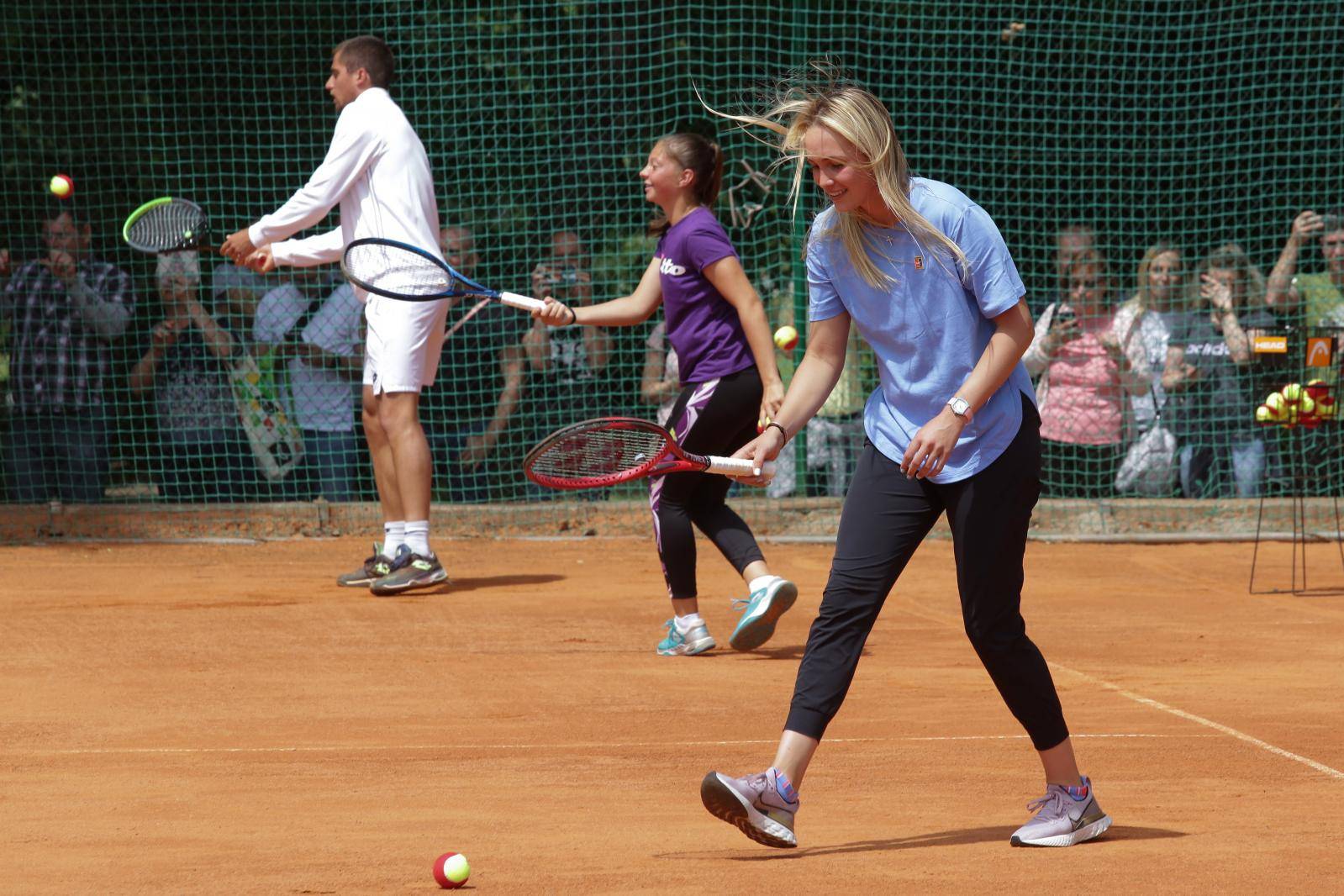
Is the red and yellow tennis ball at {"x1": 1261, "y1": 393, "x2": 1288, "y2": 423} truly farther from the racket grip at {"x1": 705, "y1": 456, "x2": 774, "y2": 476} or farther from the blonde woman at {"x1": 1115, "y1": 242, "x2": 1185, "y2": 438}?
the racket grip at {"x1": 705, "y1": 456, "x2": 774, "y2": 476}

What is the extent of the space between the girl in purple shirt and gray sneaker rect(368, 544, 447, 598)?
2059mm

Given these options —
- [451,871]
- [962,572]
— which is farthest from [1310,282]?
[451,871]

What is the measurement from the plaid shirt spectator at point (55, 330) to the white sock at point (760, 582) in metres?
6.70

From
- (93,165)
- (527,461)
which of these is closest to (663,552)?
(527,461)

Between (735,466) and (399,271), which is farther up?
(399,271)

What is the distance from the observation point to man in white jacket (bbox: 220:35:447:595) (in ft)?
29.0

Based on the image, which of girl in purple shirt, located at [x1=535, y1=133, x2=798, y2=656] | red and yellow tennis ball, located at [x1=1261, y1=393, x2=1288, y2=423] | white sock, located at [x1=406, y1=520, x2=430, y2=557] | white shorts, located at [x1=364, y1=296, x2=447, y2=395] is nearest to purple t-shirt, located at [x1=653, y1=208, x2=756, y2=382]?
girl in purple shirt, located at [x1=535, y1=133, x2=798, y2=656]

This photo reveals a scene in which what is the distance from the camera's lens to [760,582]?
6.75 metres

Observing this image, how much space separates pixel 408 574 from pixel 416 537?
201 millimetres

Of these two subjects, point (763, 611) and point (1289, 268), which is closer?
point (763, 611)

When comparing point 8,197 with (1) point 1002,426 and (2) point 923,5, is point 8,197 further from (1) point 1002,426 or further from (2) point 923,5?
(1) point 1002,426

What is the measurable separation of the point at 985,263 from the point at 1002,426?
400 mm

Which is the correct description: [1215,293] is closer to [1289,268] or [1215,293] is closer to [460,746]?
[1289,268]

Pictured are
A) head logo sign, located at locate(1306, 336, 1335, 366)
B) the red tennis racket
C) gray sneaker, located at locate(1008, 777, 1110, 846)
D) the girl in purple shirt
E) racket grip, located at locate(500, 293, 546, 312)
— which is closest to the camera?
gray sneaker, located at locate(1008, 777, 1110, 846)
